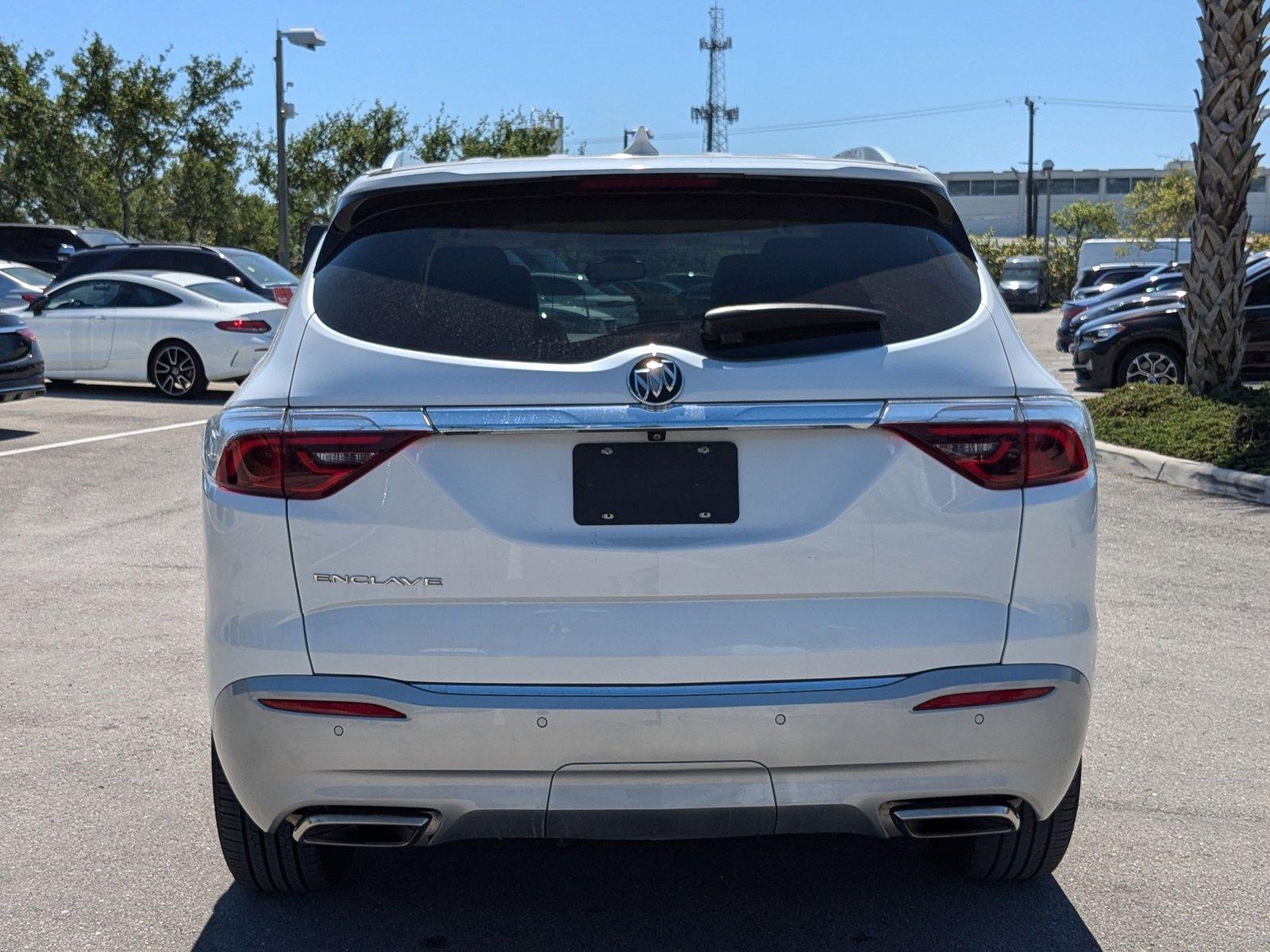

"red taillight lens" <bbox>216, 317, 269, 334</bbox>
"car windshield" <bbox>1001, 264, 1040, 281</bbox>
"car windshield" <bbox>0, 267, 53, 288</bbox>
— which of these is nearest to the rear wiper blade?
"red taillight lens" <bbox>216, 317, 269, 334</bbox>

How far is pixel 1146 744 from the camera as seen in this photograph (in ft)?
16.7

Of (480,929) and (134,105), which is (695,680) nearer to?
(480,929)

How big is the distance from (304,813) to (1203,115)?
1277cm

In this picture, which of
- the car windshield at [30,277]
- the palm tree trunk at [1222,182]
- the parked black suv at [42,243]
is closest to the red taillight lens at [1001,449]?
the palm tree trunk at [1222,182]

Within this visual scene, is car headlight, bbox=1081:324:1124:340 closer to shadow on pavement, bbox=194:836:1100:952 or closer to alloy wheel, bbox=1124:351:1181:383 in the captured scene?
alloy wheel, bbox=1124:351:1181:383

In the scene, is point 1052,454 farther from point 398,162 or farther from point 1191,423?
point 1191,423

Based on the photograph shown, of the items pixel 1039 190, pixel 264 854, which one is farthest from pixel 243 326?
pixel 1039 190

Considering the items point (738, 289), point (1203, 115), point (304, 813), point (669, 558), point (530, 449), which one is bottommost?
point (304, 813)

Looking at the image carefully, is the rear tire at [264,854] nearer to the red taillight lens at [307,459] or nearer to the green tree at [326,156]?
the red taillight lens at [307,459]

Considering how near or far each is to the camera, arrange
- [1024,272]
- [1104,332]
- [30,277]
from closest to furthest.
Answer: [1104,332] < [30,277] < [1024,272]

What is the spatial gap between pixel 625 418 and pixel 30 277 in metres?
23.3

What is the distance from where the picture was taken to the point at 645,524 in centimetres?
308

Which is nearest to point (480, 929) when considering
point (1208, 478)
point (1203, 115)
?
point (1208, 478)

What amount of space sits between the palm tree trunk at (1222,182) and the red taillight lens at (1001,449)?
11.6 metres
